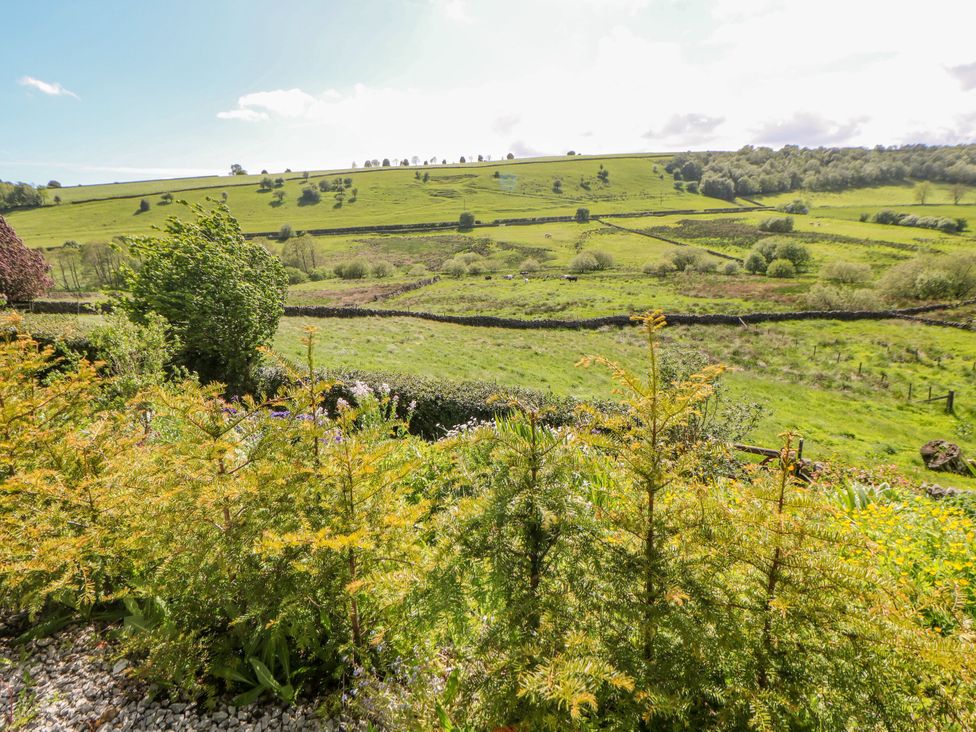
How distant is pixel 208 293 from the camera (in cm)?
1377

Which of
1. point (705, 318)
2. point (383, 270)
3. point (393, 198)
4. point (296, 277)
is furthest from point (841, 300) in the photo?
point (393, 198)

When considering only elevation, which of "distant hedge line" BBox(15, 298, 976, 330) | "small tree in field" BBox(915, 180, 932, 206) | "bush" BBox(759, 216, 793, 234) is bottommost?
"distant hedge line" BBox(15, 298, 976, 330)

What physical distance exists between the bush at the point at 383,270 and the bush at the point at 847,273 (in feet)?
188

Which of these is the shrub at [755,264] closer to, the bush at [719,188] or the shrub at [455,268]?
the shrub at [455,268]

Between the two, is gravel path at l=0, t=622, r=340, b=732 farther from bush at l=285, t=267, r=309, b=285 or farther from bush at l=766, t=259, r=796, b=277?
bush at l=766, t=259, r=796, b=277

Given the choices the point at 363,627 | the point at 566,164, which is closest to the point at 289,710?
the point at 363,627

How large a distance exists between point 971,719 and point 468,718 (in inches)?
99.1

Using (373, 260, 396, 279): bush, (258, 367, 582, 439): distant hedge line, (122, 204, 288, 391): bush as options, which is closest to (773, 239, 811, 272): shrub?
(373, 260, 396, 279): bush

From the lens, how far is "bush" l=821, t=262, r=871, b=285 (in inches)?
1939

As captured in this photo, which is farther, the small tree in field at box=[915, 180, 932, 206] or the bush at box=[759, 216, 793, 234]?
the small tree in field at box=[915, 180, 932, 206]

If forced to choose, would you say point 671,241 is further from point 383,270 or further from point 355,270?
point 355,270

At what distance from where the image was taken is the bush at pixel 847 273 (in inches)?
1939

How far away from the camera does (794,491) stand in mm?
2473

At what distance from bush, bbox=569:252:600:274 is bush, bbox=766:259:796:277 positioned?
878 inches
